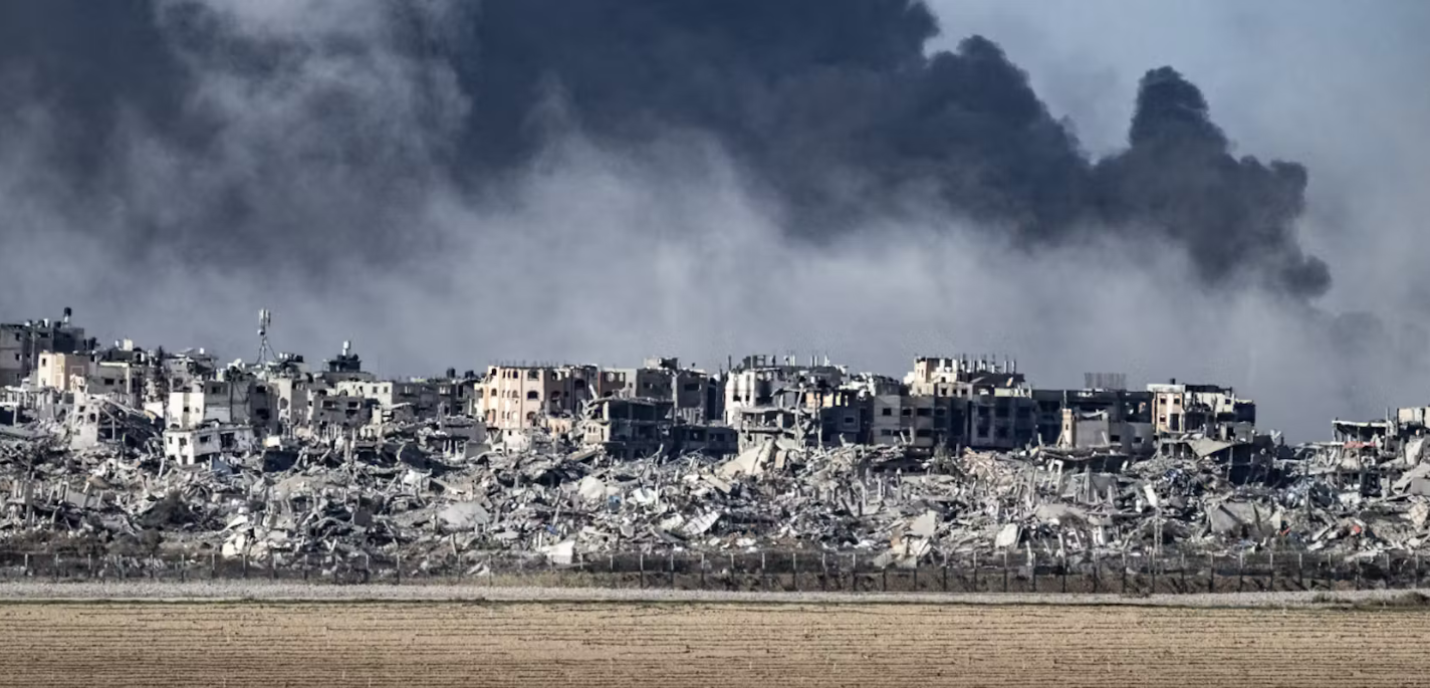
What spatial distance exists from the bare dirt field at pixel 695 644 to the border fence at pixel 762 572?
11.9 ft

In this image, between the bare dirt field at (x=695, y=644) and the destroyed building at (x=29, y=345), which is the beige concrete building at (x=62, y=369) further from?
the bare dirt field at (x=695, y=644)

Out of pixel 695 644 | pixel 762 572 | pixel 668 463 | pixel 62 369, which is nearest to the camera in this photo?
pixel 695 644

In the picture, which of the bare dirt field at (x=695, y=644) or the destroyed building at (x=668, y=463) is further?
the destroyed building at (x=668, y=463)

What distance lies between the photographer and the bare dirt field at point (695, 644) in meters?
47.9

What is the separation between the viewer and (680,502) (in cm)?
7719

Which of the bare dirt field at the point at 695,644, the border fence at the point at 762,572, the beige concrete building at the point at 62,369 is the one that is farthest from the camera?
the beige concrete building at the point at 62,369

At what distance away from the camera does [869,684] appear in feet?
155

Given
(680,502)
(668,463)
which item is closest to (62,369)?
(668,463)

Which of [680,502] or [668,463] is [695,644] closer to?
[680,502]

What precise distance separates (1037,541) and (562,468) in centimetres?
2691

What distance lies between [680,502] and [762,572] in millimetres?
12798

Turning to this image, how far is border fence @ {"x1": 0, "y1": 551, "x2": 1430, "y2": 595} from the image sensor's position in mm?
63125

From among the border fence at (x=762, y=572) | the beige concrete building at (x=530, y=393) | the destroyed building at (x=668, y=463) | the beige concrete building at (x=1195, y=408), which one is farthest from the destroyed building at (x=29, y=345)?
the border fence at (x=762, y=572)

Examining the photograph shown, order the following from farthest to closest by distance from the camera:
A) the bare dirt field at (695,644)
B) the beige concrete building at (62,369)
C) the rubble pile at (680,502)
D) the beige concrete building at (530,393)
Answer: the beige concrete building at (530,393), the beige concrete building at (62,369), the rubble pile at (680,502), the bare dirt field at (695,644)
